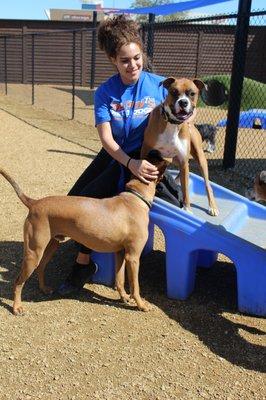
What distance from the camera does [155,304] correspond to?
3.92 m

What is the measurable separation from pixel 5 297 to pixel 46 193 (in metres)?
2.77

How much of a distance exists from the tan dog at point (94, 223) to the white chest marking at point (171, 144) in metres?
0.13

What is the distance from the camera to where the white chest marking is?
3.82 m


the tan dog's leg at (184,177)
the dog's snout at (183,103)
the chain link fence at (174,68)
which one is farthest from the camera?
the chain link fence at (174,68)

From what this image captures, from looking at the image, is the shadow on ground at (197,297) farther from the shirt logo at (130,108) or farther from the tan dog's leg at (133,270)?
the shirt logo at (130,108)

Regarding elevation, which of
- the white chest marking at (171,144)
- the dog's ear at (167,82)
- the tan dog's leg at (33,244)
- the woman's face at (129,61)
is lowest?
the tan dog's leg at (33,244)

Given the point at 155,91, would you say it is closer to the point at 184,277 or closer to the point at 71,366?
the point at 184,277

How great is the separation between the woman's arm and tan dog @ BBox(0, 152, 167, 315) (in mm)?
72

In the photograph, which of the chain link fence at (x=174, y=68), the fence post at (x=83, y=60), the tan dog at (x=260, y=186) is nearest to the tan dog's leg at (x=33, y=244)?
the tan dog at (x=260, y=186)

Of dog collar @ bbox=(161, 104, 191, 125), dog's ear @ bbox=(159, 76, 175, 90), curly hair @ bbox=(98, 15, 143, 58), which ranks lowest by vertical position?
dog collar @ bbox=(161, 104, 191, 125)

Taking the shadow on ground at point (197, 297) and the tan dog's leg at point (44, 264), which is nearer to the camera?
the shadow on ground at point (197, 297)

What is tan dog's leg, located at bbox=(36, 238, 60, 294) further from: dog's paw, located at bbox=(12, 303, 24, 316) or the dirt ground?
dog's paw, located at bbox=(12, 303, 24, 316)

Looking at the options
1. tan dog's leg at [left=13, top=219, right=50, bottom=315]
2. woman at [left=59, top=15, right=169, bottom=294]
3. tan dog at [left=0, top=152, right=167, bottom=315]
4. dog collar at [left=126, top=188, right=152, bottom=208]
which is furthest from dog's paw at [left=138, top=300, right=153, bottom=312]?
tan dog's leg at [left=13, top=219, right=50, bottom=315]

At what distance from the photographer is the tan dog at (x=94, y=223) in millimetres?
3490
